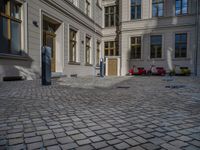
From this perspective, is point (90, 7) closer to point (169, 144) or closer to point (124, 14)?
point (124, 14)

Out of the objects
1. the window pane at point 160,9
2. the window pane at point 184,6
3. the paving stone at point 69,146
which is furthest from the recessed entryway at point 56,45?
the window pane at point 184,6

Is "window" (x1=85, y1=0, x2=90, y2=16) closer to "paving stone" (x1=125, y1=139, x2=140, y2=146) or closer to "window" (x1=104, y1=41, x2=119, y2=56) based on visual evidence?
"window" (x1=104, y1=41, x2=119, y2=56)

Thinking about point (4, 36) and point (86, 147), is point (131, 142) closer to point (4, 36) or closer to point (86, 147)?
point (86, 147)

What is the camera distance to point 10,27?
809cm

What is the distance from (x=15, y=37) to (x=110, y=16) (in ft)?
52.1

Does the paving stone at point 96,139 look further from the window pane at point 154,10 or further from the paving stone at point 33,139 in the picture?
the window pane at point 154,10

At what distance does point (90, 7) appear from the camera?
1784 cm

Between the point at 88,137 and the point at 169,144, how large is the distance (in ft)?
3.13

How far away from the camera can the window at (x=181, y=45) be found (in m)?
17.2

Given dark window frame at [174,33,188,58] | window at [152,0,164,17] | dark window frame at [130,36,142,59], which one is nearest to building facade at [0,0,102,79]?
dark window frame at [130,36,142,59]

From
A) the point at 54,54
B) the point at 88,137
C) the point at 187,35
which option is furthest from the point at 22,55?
the point at 187,35

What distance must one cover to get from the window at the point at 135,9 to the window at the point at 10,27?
13837 millimetres

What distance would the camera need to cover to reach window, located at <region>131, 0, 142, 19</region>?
19.0 meters

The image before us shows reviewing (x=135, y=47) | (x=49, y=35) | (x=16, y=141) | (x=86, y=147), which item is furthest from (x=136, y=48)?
(x=16, y=141)
